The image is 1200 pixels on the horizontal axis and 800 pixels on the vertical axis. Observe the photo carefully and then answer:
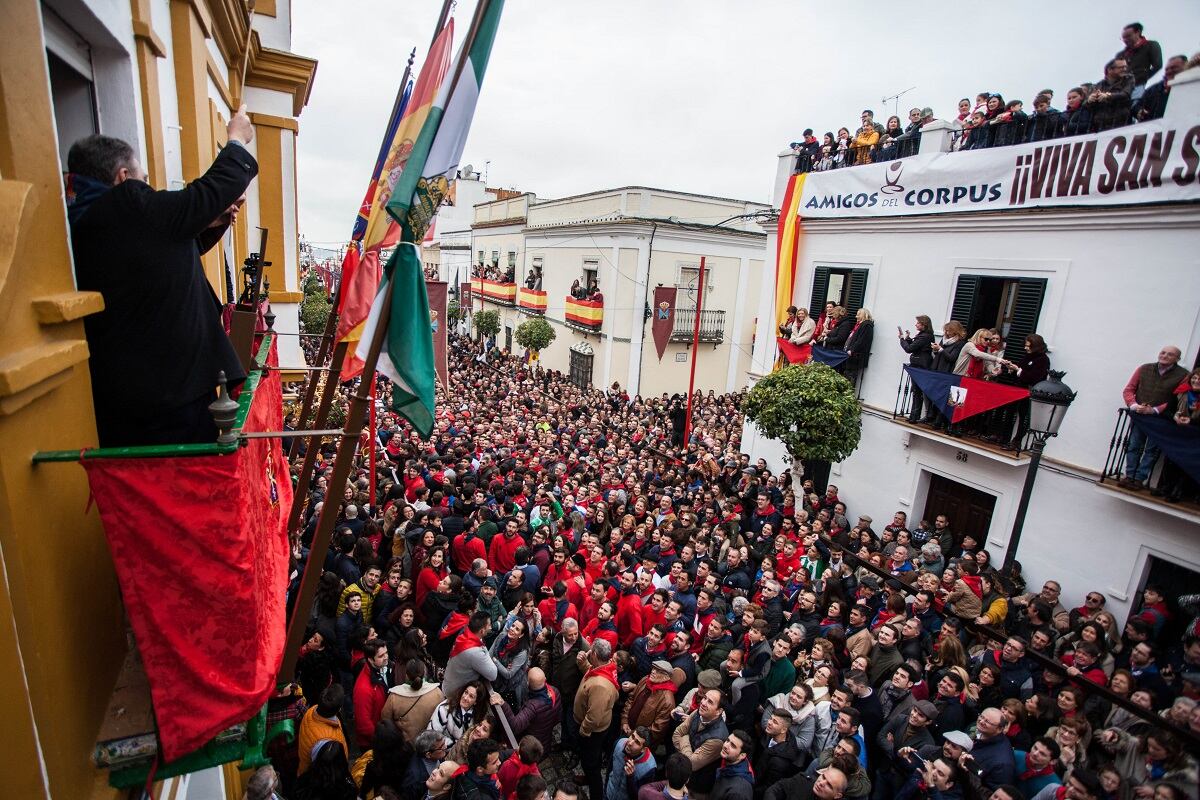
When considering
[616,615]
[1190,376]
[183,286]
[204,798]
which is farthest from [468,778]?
[1190,376]

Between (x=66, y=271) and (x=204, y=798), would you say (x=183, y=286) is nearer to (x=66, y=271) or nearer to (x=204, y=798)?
(x=66, y=271)

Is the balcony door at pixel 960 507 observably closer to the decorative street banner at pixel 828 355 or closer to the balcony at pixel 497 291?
the decorative street banner at pixel 828 355

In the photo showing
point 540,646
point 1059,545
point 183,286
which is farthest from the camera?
point 1059,545

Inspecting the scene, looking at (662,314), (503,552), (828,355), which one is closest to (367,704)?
(503,552)

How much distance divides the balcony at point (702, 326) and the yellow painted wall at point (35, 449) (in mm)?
21191

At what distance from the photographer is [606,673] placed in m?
5.21

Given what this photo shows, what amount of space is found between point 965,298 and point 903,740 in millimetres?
7810

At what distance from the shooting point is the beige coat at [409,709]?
181 inches

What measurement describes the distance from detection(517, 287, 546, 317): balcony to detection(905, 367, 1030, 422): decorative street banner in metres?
19.3

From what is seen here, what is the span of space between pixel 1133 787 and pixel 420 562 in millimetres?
6106

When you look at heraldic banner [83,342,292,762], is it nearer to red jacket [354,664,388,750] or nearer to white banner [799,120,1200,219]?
red jacket [354,664,388,750]

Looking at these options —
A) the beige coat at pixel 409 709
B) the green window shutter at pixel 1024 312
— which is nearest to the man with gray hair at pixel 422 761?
the beige coat at pixel 409 709

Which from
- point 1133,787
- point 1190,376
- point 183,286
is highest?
point 183,286

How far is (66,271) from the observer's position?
205cm
